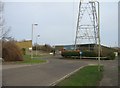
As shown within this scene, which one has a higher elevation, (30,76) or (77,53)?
(77,53)

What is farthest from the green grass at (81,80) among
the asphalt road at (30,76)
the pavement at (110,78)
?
the asphalt road at (30,76)

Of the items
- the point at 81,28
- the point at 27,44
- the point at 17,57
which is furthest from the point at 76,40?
the point at 17,57

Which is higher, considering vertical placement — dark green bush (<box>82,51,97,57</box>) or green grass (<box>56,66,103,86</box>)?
dark green bush (<box>82,51,97,57</box>)

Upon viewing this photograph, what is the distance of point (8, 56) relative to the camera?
5519cm

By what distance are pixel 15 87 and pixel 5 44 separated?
38690mm

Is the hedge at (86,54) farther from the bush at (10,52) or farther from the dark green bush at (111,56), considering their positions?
the bush at (10,52)

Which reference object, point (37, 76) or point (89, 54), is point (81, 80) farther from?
point (89, 54)

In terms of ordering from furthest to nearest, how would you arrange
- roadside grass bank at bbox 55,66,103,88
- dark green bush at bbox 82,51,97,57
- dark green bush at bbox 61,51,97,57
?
dark green bush at bbox 61,51,97,57
dark green bush at bbox 82,51,97,57
roadside grass bank at bbox 55,66,103,88

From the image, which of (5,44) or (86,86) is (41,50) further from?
(86,86)

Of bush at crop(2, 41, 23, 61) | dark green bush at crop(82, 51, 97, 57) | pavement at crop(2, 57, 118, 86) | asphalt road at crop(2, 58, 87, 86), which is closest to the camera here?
asphalt road at crop(2, 58, 87, 86)

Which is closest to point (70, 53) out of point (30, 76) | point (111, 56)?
point (111, 56)

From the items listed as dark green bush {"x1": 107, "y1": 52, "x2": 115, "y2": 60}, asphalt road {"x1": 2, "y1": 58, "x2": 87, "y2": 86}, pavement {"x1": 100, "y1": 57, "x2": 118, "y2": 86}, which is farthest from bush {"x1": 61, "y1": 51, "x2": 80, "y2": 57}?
asphalt road {"x1": 2, "y1": 58, "x2": 87, "y2": 86}

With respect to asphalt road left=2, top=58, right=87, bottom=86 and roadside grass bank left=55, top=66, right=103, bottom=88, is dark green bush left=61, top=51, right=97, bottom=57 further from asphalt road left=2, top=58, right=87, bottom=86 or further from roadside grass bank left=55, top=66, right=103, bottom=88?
roadside grass bank left=55, top=66, right=103, bottom=88

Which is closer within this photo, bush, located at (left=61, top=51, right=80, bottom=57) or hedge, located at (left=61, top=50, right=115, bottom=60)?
hedge, located at (left=61, top=50, right=115, bottom=60)
